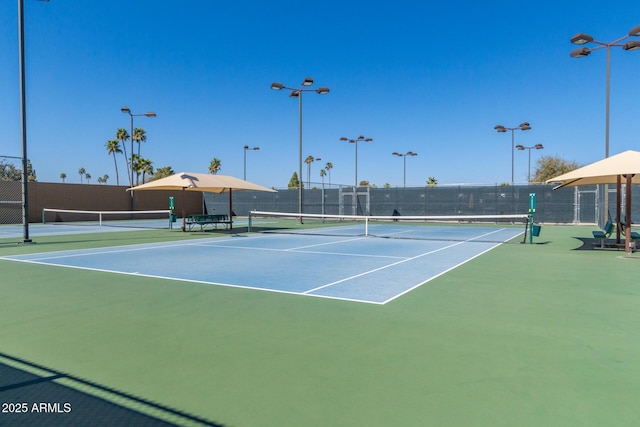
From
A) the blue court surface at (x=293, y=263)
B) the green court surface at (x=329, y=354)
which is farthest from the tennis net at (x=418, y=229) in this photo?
the green court surface at (x=329, y=354)

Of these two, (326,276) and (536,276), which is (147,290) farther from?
(536,276)

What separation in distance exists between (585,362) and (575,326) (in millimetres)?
1186

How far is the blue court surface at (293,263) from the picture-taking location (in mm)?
7016

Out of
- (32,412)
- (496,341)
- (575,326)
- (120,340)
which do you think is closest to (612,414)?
(496,341)

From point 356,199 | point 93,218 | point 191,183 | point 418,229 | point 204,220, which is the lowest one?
point 418,229

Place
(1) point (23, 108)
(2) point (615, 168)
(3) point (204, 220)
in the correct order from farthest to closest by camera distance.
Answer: (3) point (204, 220)
(1) point (23, 108)
(2) point (615, 168)

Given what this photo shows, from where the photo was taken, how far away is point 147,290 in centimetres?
659

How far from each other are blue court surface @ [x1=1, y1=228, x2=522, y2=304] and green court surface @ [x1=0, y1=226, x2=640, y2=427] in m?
0.72

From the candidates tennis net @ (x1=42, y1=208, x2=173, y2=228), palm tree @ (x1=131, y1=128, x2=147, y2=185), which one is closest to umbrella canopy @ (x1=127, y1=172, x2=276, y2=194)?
tennis net @ (x1=42, y1=208, x2=173, y2=228)

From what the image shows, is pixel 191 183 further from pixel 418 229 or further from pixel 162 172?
pixel 162 172

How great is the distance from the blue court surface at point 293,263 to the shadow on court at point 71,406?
3455 mm

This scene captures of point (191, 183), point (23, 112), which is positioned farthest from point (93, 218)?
point (23, 112)

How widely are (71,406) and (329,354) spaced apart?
6.57 ft

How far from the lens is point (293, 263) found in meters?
9.55
